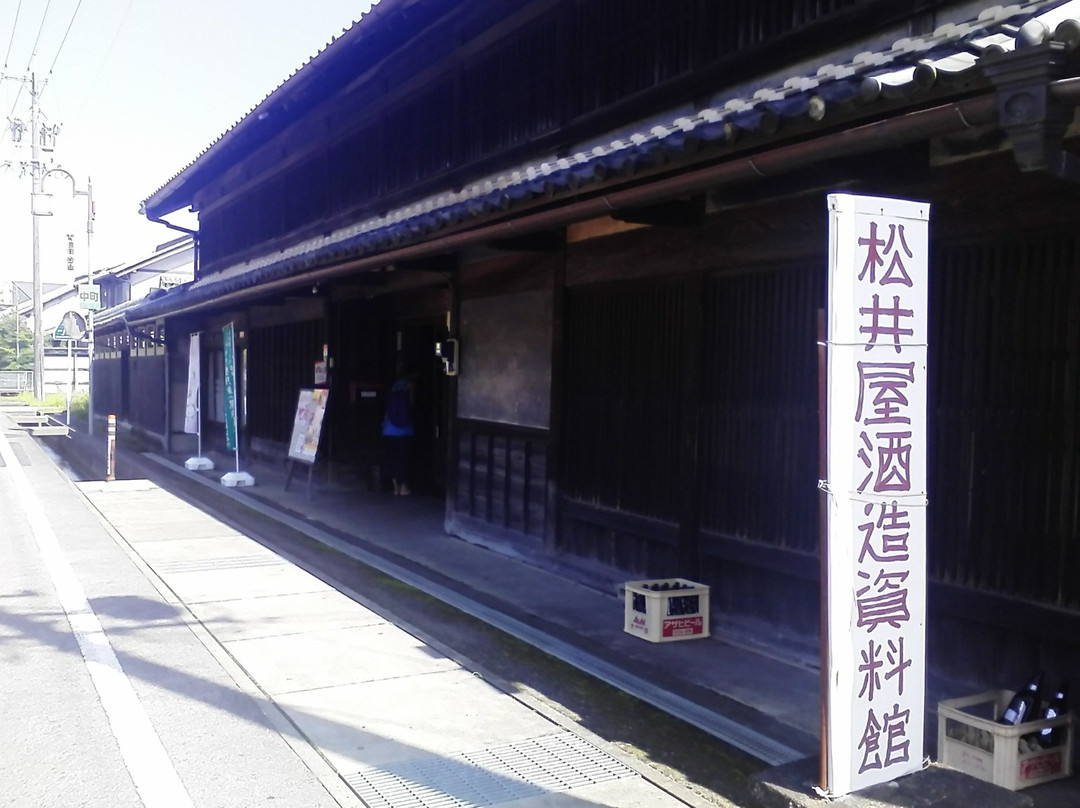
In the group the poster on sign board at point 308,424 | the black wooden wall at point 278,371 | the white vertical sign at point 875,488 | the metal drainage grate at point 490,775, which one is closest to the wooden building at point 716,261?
the white vertical sign at point 875,488

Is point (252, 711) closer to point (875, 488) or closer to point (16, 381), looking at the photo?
point (875, 488)

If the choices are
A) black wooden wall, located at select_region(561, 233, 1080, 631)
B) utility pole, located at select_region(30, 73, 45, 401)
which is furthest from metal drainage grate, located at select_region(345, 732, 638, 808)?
utility pole, located at select_region(30, 73, 45, 401)

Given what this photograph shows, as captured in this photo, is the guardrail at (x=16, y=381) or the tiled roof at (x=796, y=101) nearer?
the tiled roof at (x=796, y=101)

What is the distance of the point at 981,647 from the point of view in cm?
530

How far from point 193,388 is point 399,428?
6.39m

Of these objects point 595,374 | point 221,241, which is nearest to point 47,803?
point 595,374

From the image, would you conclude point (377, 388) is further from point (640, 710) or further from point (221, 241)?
point (640, 710)

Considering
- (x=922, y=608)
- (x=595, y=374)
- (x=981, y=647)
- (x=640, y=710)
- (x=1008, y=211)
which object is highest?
(x=1008, y=211)

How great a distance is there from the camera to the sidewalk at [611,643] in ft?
18.0

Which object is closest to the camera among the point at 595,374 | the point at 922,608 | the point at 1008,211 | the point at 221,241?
the point at 922,608

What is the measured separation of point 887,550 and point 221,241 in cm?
1925

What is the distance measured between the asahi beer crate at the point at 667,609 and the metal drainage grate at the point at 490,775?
1.82 meters

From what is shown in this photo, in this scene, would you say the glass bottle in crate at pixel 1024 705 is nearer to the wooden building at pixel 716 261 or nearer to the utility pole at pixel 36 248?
the wooden building at pixel 716 261

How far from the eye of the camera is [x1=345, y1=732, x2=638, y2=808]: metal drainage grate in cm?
454
